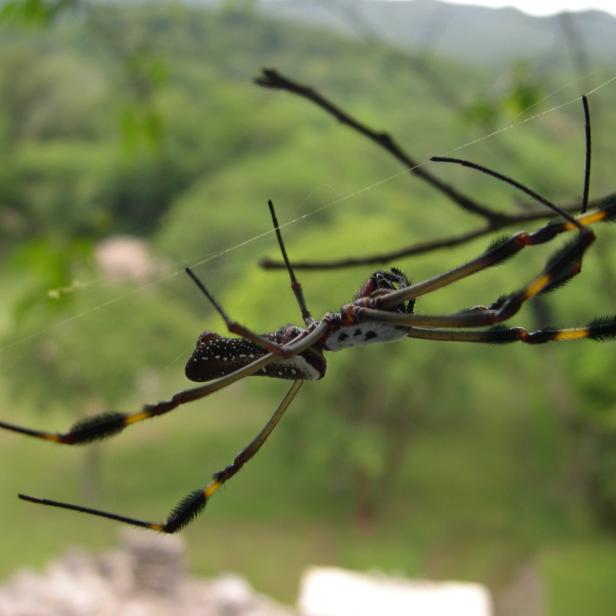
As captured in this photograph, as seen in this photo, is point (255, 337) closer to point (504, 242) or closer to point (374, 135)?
point (504, 242)

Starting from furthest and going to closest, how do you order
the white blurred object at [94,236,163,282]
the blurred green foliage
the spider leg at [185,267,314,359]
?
the white blurred object at [94,236,163,282] < the blurred green foliage < the spider leg at [185,267,314,359]

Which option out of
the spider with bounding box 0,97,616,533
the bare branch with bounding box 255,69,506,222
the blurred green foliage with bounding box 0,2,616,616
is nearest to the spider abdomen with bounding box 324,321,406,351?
the spider with bounding box 0,97,616,533

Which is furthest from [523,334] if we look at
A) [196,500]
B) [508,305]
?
[196,500]

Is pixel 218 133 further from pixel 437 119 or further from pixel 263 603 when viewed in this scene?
pixel 263 603

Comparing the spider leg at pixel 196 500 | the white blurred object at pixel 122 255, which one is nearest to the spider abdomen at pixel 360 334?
the spider leg at pixel 196 500

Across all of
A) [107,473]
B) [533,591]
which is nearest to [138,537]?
[533,591]

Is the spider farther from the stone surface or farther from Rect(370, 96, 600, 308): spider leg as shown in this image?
the stone surface
